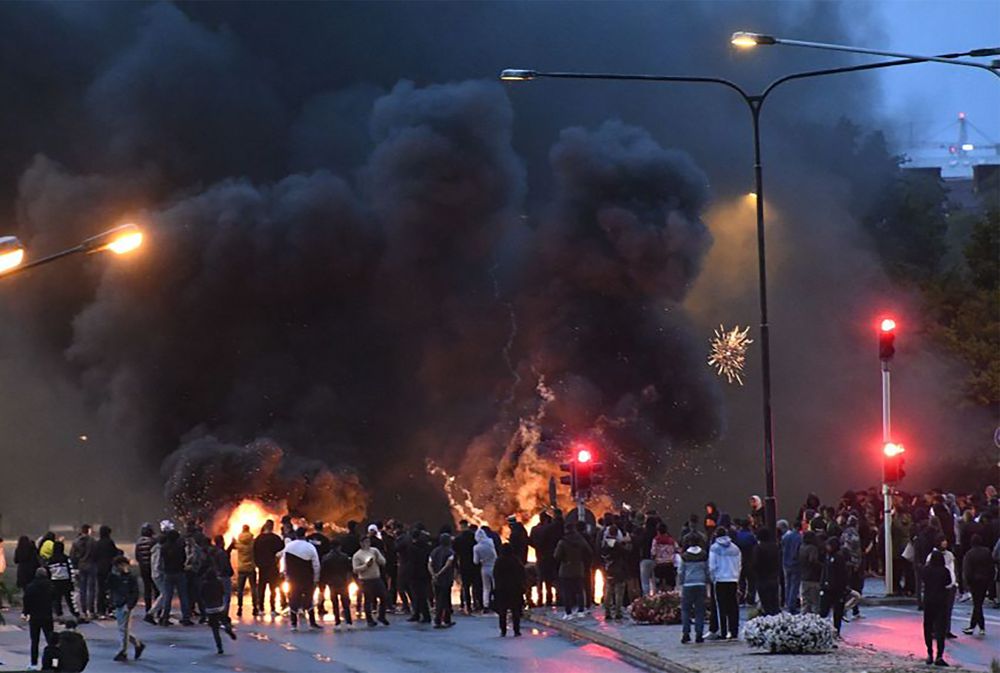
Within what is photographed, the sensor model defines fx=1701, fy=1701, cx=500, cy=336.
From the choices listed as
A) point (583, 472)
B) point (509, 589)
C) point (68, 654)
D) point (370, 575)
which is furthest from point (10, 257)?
point (583, 472)

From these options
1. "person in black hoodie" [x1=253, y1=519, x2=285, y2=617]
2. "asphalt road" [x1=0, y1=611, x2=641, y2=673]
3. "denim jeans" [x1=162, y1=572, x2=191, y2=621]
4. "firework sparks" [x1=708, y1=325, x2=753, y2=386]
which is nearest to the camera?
"asphalt road" [x1=0, y1=611, x2=641, y2=673]

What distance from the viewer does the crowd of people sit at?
23.9 m

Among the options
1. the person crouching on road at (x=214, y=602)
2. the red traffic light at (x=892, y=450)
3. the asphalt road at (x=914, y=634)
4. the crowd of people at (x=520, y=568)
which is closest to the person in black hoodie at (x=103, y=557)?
the crowd of people at (x=520, y=568)

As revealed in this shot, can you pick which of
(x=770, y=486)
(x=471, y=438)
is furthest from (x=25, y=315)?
(x=770, y=486)

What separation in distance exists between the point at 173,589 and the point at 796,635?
440 inches

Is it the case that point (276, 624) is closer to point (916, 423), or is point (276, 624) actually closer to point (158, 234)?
point (158, 234)

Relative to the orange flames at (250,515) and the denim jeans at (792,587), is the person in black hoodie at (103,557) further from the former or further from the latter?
the orange flames at (250,515)

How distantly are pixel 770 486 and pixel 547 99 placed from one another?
36491 millimetres

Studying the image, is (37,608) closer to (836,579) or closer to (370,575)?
(370,575)

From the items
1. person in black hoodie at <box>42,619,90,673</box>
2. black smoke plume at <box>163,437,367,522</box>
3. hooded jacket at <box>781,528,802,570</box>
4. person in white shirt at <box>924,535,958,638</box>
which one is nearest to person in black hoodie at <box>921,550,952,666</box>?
person in white shirt at <box>924,535,958,638</box>

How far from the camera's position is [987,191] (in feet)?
258

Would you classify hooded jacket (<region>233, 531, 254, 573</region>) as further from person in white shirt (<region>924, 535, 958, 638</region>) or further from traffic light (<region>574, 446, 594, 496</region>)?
person in white shirt (<region>924, 535, 958, 638</region>)

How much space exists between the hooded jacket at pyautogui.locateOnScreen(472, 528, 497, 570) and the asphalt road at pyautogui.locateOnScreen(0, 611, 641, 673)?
165cm

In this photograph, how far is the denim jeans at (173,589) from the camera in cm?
2764
